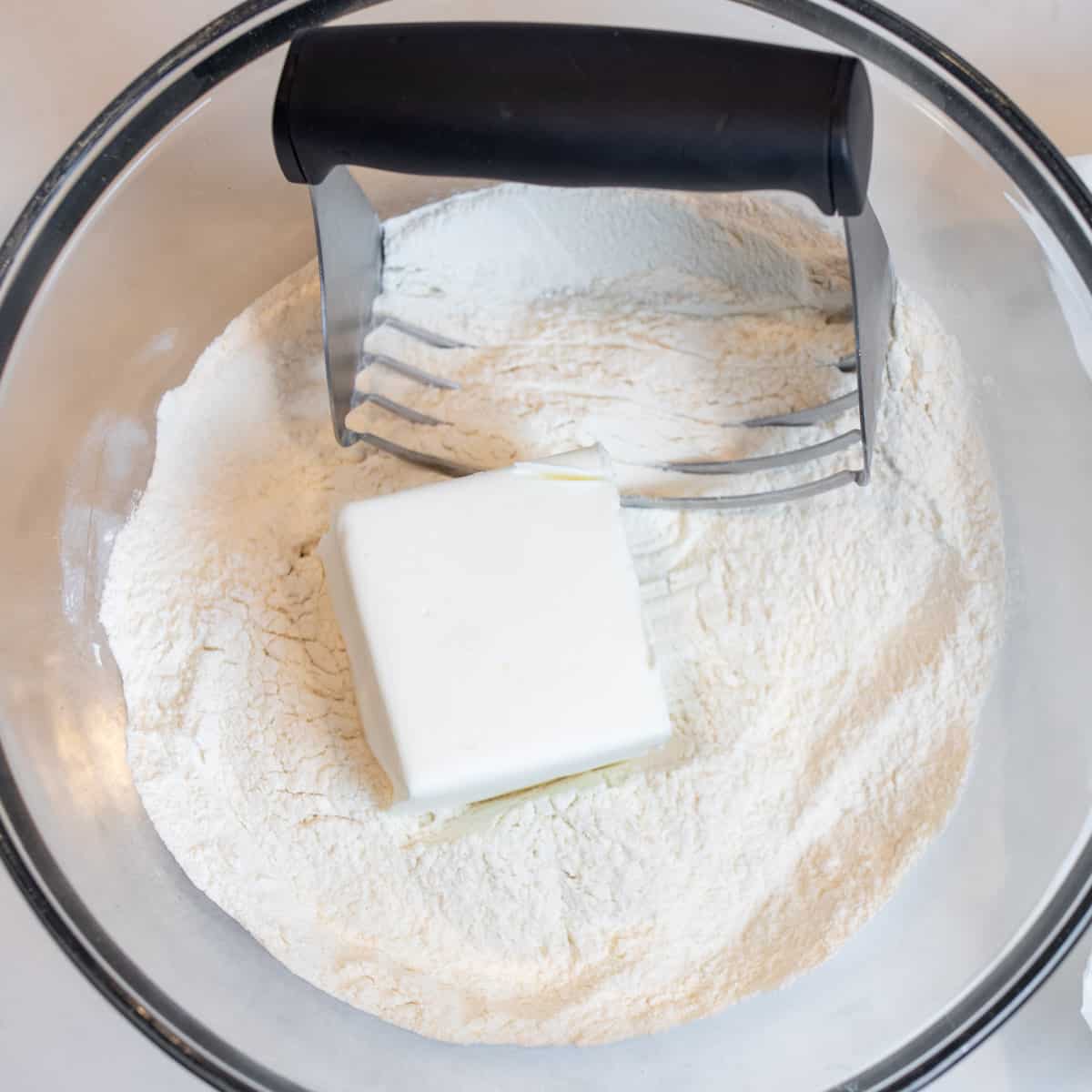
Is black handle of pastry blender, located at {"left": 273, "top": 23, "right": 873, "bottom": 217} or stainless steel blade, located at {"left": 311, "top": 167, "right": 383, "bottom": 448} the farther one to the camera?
stainless steel blade, located at {"left": 311, "top": 167, "right": 383, "bottom": 448}

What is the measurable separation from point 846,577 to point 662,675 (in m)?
0.13

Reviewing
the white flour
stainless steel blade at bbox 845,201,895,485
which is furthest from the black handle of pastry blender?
Result: the white flour

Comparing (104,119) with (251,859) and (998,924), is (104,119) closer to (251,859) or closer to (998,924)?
(251,859)

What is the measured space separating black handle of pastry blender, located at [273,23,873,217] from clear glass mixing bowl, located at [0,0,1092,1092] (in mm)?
183

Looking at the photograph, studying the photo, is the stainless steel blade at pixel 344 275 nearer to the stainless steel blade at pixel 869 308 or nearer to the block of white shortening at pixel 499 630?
the block of white shortening at pixel 499 630

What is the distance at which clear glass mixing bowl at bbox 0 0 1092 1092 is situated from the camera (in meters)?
0.69

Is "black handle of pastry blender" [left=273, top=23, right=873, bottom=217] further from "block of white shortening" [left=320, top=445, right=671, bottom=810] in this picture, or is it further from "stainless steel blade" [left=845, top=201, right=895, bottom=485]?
"block of white shortening" [left=320, top=445, right=671, bottom=810]

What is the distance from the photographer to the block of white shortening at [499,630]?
0.63 m

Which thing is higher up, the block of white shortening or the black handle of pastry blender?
the black handle of pastry blender

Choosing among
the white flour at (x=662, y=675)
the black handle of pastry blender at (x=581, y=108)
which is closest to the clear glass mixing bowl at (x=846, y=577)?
the white flour at (x=662, y=675)

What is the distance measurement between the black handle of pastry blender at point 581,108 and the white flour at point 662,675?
0.52 ft

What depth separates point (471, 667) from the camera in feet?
2.07

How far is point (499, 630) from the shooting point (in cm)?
63

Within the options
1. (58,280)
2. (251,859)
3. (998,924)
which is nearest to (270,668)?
(251,859)
